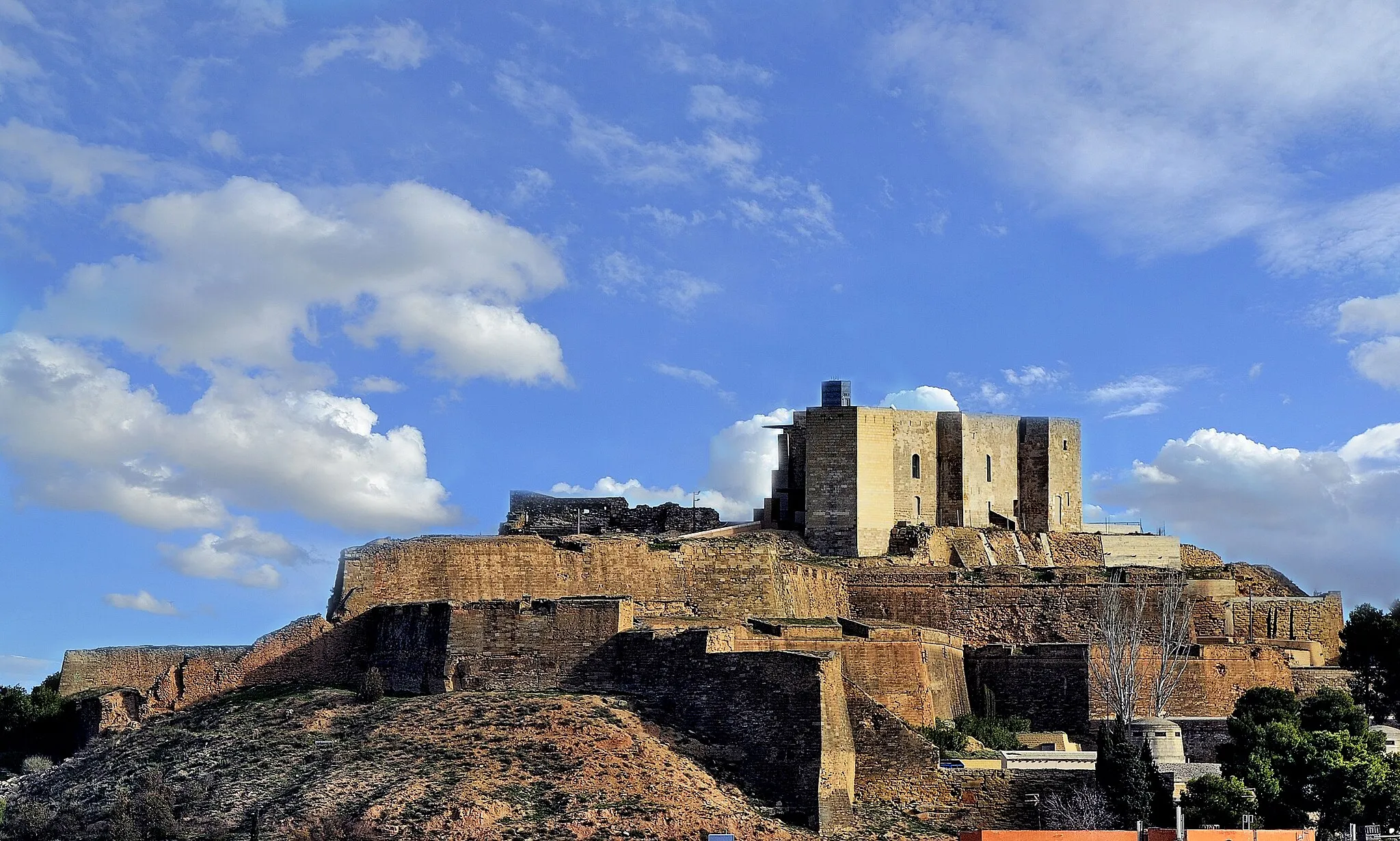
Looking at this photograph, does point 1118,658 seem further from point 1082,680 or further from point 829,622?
point 829,622

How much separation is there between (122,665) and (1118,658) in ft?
73.6

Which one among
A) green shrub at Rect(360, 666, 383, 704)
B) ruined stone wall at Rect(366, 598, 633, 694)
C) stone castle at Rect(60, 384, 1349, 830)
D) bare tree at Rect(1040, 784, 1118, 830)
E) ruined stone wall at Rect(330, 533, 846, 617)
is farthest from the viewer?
ruined stone wall at Rect(330, 533, 846, 617)

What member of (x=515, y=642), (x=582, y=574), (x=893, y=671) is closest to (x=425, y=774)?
(x=515, y=642)

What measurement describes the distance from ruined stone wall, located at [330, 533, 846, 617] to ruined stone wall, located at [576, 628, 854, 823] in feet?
11.2

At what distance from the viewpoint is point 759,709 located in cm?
3125

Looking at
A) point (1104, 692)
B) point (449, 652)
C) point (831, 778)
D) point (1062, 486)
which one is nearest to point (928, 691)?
point (1104, 692)

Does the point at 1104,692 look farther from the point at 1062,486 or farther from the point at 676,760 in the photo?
the point at 1062,486

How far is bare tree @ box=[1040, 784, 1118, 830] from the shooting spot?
1232 inches

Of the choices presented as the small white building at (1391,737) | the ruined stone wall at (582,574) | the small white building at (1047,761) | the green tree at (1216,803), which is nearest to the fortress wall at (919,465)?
the ruined stone wall at (582,574)

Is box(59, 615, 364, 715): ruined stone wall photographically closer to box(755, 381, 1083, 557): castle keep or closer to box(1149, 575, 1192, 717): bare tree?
box(755, 381, 1083, 557): castle keep

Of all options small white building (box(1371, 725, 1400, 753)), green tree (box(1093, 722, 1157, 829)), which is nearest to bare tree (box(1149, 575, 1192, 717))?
small white building (box(1371, 725, 1400, 753))

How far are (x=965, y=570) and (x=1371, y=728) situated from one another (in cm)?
1199

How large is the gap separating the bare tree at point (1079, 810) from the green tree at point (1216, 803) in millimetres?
1375

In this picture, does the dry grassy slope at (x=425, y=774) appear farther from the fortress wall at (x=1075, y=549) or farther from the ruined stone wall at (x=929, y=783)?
the fortress wall at (x=1075, y=549)
